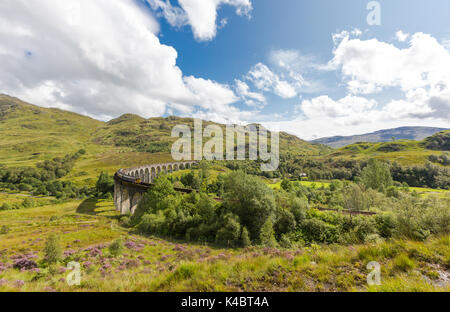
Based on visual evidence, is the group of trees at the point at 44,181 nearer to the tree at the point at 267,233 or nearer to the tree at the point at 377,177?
the tree at the point at 267,233

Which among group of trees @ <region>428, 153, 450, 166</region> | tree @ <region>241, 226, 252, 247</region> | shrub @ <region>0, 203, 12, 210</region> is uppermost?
group of trees @ <region>428, 153, 450, 166</region>

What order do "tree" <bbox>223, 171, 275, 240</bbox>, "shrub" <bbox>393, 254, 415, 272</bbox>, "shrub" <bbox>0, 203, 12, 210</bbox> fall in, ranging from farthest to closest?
"shrub" <bbox>0, 203, 12, 210</bbox>, "tree" <bbox>223, 171, 275, 240</bbox>, "shrub" <bbox>393, 254, 415, 272</bbox>

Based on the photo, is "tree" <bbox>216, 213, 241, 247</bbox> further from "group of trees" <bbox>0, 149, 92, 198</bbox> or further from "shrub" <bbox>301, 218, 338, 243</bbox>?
"group of trees" <bbox>0, 149, 92, 198</bbox>

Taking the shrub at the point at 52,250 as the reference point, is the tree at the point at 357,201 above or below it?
above

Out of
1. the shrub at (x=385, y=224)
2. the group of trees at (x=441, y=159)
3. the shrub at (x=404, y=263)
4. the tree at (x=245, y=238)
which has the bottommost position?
the tree at (x=245, y=238)

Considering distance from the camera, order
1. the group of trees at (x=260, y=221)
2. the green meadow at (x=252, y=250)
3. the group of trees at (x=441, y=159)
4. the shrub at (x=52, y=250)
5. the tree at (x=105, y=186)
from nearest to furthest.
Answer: the green meadow at (x=252, y=250), the shrub at (x=52, y=250), the group of trees at (x=260, y=221), the tree at (x=105, y=186), the group of trees at (x=441, y=159)

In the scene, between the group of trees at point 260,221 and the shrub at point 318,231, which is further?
the shrub at point 318,231

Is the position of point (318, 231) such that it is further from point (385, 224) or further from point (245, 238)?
point (245, 238)

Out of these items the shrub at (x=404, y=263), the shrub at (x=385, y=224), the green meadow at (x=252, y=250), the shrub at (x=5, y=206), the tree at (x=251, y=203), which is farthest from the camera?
the shrub at (x=5, y=206)

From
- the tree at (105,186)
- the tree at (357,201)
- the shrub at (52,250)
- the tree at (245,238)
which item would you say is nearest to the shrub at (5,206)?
the tree at (105,186)

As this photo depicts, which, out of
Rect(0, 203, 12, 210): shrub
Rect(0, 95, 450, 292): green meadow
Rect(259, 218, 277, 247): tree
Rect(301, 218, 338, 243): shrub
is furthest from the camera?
Rect(0, 203, 12, 210): shrub

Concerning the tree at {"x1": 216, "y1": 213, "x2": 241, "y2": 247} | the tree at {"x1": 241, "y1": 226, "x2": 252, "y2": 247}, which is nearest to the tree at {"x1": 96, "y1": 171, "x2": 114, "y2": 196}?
the tree at {"x1": 216, "y1": 213, "x2": 241, "y2": 247}

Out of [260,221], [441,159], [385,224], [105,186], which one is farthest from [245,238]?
[441,159]

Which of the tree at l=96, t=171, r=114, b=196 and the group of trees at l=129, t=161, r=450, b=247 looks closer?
the group of trees at l=129, t=161, r=450, b=247
